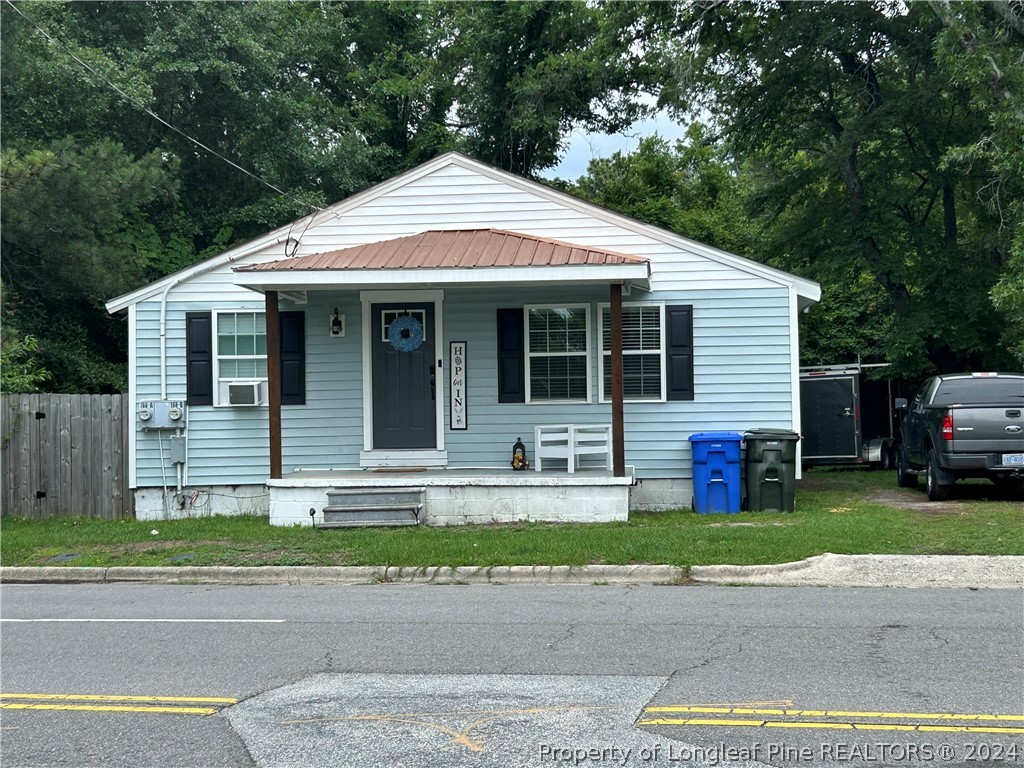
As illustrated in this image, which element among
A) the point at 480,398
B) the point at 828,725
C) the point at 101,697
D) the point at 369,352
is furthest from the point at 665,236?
the point at 101,697

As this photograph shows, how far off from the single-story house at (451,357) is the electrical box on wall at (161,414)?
27 millimetres

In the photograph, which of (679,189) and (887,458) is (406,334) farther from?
(679,189)

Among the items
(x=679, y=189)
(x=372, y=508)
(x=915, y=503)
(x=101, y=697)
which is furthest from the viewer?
(x=679, y=189)

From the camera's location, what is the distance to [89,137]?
74.3 ft

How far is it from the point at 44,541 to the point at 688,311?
928 centimetres

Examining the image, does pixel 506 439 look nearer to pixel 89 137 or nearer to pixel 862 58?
pixel 862 58

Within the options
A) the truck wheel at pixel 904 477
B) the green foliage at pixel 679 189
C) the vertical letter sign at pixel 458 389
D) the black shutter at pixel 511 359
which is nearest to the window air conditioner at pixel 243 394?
the vertical letter sign at pixel 458 389

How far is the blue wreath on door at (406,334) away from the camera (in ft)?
50.2

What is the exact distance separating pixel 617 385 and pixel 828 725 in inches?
338

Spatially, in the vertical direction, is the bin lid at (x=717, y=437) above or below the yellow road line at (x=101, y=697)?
above

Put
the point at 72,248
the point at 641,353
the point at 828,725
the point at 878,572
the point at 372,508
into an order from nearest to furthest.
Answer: the point at 828,725
the point at 878,572
the point at 372,508
the point at 641,353
the point at 72,248

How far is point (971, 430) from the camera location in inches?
546

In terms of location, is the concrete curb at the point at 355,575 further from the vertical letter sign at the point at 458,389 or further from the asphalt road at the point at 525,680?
the vertical letter sign at the point at 458,389

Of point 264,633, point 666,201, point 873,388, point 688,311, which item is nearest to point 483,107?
point 666,201
